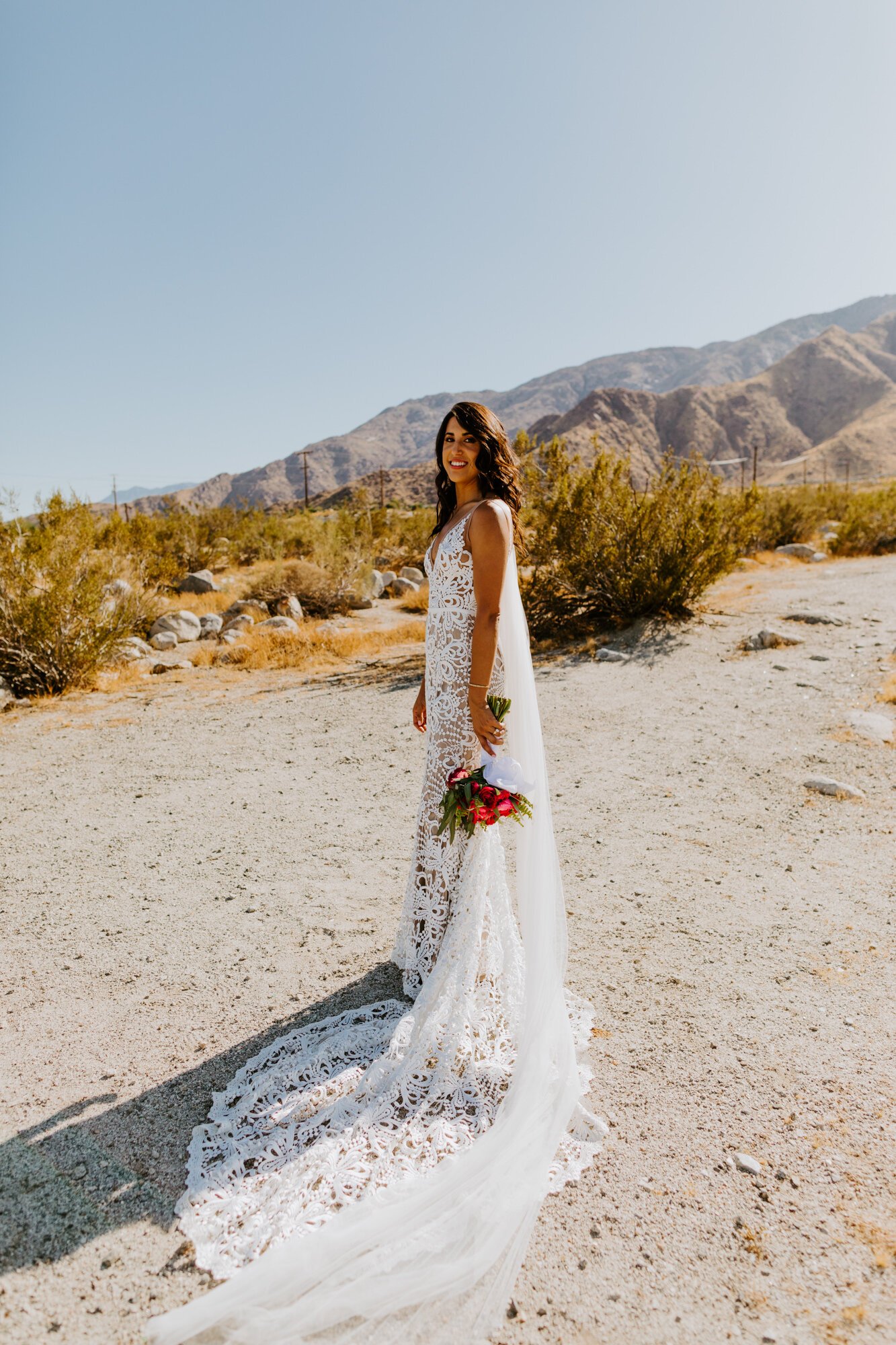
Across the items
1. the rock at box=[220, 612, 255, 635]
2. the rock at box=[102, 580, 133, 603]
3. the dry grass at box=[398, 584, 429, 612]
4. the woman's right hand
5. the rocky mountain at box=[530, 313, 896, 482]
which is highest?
the rocky mountain at box=[530, 313, 896, 482]

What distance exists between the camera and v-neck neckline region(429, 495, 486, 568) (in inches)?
96.9

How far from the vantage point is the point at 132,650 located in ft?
32.4

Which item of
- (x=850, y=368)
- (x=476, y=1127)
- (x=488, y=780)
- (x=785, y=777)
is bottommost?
(x=785, y=777)

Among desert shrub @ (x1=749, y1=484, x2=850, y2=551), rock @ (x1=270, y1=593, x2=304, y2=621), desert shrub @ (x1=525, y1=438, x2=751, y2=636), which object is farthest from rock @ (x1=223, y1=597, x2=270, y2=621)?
desert shrub @ (x1=749, y1=484, x2=850, y2=551)

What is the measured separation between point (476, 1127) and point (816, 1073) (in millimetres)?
1101

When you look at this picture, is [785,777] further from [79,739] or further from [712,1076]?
[79,739]

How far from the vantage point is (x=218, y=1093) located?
2.41 m

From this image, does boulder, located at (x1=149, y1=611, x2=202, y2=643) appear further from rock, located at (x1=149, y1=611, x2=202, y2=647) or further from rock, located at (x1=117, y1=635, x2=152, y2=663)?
rock, located at (x1=117, y1=635, x2=152, y2=663)

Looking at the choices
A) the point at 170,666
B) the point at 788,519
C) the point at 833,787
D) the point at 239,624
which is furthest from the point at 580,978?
the point at 788,519

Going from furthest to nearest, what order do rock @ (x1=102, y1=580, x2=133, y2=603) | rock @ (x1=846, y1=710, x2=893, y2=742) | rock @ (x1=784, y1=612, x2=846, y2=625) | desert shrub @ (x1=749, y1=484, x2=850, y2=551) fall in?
desert shrub @ (x1=749, y1=484, x2=850, y2=551) < rock @ (x1=102, y1=580, x2=133, y2=603) < rock @ (x1=784, y1=612, x2=846, y2=625) < rock @ (x1=846, y1=710, x2=893, y2=742)

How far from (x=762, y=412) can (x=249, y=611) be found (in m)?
125

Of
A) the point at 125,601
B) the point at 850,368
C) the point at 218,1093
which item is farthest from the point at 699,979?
the point at 850,368

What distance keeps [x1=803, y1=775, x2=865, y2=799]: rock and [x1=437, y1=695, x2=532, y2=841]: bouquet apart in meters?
3.21

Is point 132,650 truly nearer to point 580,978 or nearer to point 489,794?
point 580,978
